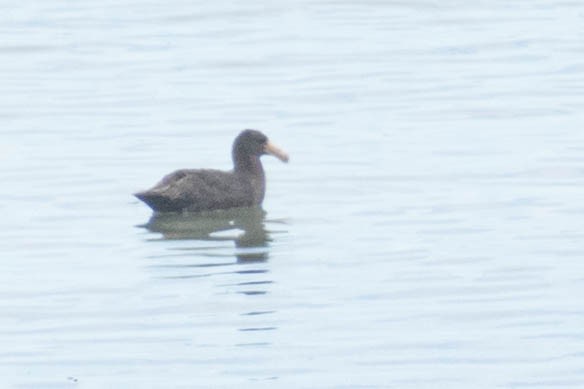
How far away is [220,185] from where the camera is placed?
649 inches

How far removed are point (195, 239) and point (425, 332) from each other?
3897 millimetres

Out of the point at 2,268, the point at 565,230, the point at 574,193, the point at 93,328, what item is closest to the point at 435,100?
the point at 574,193

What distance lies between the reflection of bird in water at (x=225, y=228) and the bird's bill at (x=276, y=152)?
1.89 feet

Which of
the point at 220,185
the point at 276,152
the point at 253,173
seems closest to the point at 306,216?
the point at 220,185

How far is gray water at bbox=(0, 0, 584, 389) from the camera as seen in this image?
36.4 ft

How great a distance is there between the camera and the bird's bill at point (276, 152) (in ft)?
55.4

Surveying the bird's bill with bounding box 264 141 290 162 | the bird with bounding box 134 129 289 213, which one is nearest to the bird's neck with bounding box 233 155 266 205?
the bird with bounding box 134 129 289 213

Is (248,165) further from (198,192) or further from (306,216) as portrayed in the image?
(306,216)

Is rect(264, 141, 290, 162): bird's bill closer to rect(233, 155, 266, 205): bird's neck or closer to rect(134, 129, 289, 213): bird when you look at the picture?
rect(134, 129, 289, 213): bird

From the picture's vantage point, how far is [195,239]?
1506 cm

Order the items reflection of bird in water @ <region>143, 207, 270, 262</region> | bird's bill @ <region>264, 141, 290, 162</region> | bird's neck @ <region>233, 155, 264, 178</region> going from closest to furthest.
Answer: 1. reflection of bird in water @ <region>143, 207, 270, 262</region>
2. bird's neck @ <region>233, 155, 264, 178</region>
3. bird's bill @ <region>264, 141, 290, 162</region>

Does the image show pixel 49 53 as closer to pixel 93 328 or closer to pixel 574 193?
pixel 574 193

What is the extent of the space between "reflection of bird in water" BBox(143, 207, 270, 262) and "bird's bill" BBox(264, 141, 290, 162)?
58cm

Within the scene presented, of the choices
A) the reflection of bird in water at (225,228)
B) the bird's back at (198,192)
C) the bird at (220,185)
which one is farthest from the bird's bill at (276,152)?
the reflection of bird in water at (225,228)
